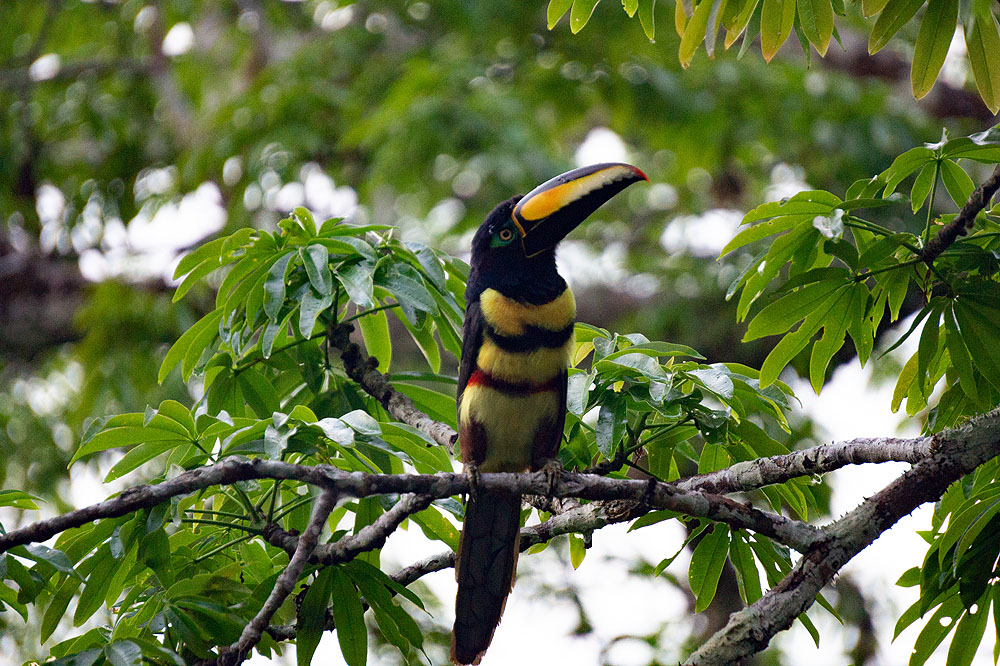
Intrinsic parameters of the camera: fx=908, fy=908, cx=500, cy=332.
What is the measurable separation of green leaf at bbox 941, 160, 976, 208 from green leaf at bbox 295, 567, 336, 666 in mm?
2197

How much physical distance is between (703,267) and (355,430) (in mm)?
5675

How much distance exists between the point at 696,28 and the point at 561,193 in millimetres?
800

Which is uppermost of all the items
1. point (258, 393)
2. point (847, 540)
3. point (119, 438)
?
point (258, 393)

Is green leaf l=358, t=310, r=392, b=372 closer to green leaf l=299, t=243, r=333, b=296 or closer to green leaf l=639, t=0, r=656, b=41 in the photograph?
green leaf l=299, t=243, r=333, b=296

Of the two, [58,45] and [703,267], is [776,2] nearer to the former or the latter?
[703,267]

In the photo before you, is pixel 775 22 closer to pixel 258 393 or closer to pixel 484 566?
pixel 484 566

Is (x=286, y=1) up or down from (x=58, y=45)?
up

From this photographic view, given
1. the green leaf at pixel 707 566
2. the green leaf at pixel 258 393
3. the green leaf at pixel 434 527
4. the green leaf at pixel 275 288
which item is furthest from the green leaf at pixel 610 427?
the green leaf at pixel 258 393

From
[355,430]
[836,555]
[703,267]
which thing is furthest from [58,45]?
[836,555]

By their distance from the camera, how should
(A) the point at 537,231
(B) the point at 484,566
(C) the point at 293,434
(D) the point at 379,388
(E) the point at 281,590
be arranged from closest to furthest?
(E) the point at 281,590
(C) the point at 293,434
(B) the point at 484,566
(A) the point at 537,231
(D) the point at 379,388

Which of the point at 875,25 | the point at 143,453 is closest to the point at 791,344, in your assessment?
the point at 875,25

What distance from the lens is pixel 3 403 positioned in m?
8.45

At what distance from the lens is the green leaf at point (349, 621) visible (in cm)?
279

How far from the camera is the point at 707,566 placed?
3033mm
